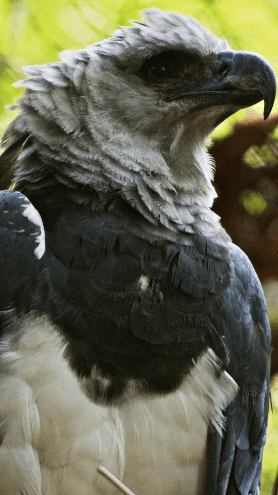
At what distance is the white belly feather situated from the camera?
96cm

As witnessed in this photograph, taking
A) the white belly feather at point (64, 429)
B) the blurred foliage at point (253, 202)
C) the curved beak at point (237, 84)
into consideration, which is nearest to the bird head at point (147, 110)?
the curved beak at point (237, 84)

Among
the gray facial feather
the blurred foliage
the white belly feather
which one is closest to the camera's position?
the white belly feather

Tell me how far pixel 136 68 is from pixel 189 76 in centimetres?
13

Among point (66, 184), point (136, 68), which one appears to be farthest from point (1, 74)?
point (66, 184)

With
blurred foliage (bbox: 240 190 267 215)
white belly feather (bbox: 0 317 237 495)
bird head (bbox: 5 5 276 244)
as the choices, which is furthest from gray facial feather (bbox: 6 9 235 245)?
white belly feather (bbox: 0 317 237 495)

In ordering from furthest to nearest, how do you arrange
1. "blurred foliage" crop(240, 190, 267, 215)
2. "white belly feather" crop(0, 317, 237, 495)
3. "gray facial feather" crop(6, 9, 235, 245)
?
"blurred foliage" crop(240, 190, 267, 215), "gray facial feather" crop(6, 9, 235, 245), "white belly feather" crop(0, 317, 237, 495)

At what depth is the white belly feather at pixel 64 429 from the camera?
963mm

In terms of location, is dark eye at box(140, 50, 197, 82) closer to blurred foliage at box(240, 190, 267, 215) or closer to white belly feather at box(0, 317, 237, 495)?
blurred foliage at box(240, 190, 267, 215)

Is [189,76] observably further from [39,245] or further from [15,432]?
[15,432]

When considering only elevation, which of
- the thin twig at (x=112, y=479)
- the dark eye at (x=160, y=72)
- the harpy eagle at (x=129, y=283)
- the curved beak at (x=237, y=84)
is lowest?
the thin twig at (x=112, y=479)

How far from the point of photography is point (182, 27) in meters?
1.20

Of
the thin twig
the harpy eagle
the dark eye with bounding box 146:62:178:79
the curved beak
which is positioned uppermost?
the curved beak

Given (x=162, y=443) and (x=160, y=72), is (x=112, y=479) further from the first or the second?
(x=160, y=72)

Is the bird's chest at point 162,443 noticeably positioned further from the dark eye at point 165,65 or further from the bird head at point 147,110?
the dark eye at point 165,65
